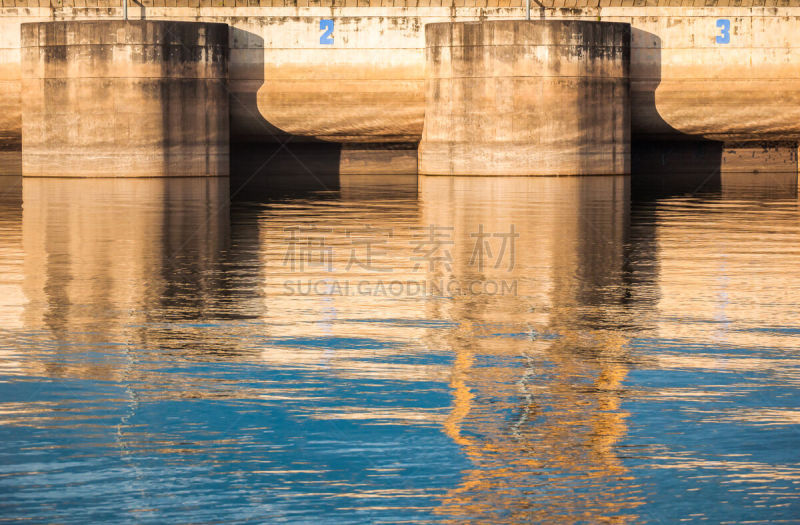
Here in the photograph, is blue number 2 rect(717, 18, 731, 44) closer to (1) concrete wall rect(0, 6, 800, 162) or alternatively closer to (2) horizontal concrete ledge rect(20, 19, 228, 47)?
(1) concrete wall rect(0, 6, 800, 162)

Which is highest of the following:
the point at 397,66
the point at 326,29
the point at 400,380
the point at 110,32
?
the point at 326,29

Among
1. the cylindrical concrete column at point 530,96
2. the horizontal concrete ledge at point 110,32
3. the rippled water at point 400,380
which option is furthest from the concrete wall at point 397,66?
the rippled water at point 400,380

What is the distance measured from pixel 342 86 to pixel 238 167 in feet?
17.4

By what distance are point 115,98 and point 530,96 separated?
42.8ft

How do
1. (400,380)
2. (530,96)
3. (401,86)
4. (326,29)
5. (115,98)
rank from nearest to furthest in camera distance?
1. (400,380)
2. (115,98)
3. (530,96)
4. (326,29)
5. (401,86)

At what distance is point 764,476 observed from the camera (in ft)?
24.2

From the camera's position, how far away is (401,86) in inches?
1738

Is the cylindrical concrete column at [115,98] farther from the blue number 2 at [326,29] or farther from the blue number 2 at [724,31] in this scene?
the blue number 2 at [724,31]

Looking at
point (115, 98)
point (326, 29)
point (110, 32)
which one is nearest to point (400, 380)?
point (115, 98)

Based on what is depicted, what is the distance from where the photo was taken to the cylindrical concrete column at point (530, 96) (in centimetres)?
4094

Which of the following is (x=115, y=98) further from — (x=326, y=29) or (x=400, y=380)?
(x=400, y=380)

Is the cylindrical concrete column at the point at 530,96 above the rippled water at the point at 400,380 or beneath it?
above

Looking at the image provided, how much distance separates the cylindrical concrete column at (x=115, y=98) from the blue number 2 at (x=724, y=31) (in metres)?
17.7

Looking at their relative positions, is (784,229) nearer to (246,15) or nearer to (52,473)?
(52,473)
